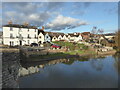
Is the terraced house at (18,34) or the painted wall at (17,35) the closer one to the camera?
the painted wall at (17,35)

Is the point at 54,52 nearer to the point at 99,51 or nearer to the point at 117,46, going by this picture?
the point at 99,51

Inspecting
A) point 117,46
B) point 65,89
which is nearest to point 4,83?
point 65,89

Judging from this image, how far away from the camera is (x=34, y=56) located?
1253 inches

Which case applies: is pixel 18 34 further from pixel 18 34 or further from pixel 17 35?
pixel 17 35

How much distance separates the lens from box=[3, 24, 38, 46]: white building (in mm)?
53344

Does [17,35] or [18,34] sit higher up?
[18,34]

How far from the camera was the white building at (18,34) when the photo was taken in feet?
175

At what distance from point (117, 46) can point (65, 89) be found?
4765cm

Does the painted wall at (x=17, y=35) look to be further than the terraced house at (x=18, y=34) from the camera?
No

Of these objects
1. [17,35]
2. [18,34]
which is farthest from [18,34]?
[17,35]

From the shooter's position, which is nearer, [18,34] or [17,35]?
[17,35]

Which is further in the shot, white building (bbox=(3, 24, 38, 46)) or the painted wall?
white building (bbox=(3, 24, 38, 46))

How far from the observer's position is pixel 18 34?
182ft

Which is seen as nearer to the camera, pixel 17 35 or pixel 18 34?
pixel 17 35
